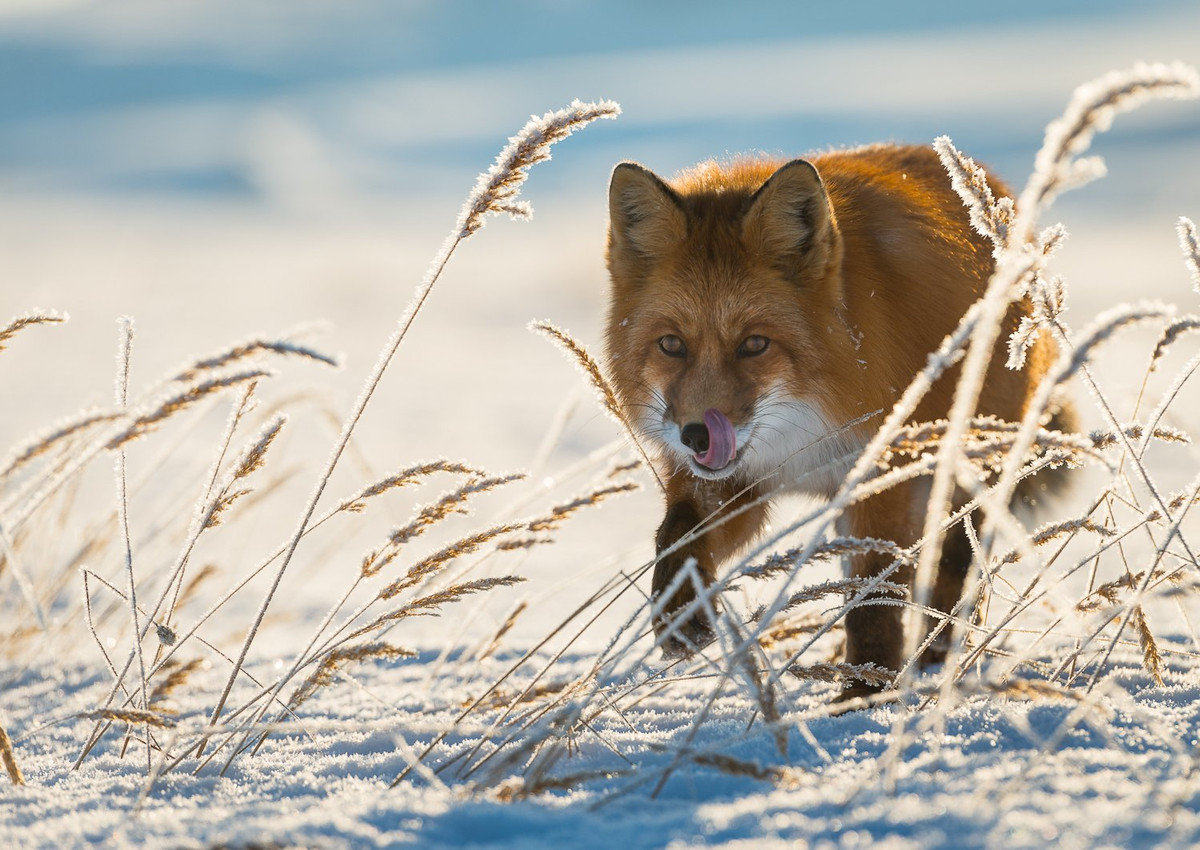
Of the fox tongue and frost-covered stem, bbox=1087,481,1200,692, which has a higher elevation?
the fox tongue

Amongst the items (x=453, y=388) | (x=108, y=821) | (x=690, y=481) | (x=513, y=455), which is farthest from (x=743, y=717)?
(x=453, y=388)

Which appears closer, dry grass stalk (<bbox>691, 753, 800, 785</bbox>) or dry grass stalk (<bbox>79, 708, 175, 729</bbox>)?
dry grass stalk (<bbox>691, 753, 800, 785</bbox>)

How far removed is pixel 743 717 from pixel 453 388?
7.63 meters

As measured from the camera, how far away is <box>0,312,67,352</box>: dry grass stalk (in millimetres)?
2174

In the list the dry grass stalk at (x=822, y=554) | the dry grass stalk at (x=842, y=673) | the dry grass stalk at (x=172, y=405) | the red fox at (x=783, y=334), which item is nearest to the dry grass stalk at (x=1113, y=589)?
the dry grass stalk at (x=842, y=673)

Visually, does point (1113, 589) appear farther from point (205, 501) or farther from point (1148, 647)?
point (205, 501)

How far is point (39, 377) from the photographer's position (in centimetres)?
941

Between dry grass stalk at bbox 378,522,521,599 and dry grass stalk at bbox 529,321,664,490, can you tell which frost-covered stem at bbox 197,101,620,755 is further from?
dry grass stalk at bbox 529,321,664,490

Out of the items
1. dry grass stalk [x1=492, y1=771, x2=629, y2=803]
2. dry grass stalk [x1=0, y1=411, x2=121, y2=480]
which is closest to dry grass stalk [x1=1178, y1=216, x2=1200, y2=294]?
dry grass stalk [x1=492, y1=771, x2=629, y2=803]

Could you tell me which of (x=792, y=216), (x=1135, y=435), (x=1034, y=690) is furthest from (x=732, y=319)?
(x=1034, y=690)

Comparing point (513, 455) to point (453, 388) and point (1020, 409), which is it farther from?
point (1020, 409)

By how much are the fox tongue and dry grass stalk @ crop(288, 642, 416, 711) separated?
1.28 m

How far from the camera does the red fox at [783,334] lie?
3367 mm

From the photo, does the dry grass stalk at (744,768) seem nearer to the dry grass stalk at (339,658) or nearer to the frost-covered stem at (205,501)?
the dry grass stalk at (339,658)
